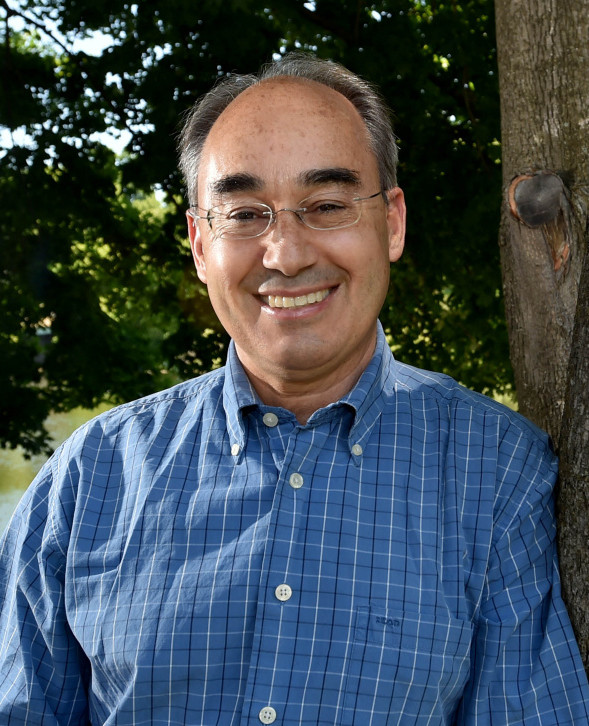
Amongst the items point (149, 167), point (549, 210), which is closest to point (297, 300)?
point (549, 210)

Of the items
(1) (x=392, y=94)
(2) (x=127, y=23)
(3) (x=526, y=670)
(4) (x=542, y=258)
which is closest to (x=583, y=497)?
(3) (x=526, y=670)

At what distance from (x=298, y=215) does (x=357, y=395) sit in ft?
1.41

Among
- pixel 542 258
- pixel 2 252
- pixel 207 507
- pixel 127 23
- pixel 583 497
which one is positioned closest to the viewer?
pixel 583 497

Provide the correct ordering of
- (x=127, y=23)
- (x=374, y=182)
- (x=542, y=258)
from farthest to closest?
(x=127, y=23) → (x=542, y=258) → (x=374, y=182)

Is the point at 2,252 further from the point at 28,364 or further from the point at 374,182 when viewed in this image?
the point at 374,182

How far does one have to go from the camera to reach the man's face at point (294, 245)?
209 centimetres

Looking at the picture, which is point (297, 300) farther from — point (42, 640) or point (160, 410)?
point (42, 640)

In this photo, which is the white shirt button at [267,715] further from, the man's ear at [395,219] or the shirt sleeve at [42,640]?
the man's ear at [395,219]

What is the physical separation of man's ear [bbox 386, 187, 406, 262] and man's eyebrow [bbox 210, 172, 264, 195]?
0.38 metres

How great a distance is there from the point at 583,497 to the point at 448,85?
12.4 feet

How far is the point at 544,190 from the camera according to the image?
2.46m

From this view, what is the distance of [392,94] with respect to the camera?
4.85 meters

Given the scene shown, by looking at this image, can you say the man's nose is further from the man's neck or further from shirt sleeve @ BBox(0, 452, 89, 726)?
shirt sleeve @ BBox(0, 452, 89, 726)

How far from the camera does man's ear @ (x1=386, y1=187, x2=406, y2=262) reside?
235 centimetres
